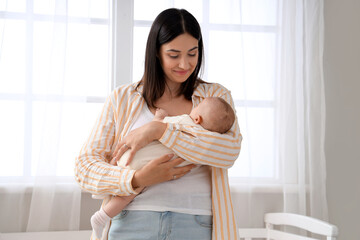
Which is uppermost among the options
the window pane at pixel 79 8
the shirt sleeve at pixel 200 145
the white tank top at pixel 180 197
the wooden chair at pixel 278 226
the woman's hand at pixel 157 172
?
the window pane at pixel 79 8

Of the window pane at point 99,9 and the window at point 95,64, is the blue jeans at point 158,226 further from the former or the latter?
the window pane at point 99,9

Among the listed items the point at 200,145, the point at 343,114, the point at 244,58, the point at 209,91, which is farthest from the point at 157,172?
the point at 343,114

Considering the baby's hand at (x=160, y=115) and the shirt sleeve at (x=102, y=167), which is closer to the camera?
the shirt sleeve at (x=102, y=167)

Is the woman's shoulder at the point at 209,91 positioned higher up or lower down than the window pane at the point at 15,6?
lower down

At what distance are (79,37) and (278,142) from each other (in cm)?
133

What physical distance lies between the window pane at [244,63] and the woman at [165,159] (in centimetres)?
89

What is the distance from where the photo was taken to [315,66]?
7.92ft

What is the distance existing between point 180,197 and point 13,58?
1.45 metres

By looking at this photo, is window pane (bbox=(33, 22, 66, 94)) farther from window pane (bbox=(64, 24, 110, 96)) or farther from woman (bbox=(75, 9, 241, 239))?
woman (bbox=(75, 9, 241, 239))

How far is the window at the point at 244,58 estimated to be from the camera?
2.35 m

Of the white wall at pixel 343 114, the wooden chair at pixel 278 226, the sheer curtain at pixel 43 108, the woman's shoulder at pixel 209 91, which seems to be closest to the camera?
the woman's shoulder at pixel 209 91

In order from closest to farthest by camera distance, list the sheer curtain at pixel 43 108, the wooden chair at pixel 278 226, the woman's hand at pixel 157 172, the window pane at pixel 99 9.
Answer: the woman's hand at pixel 157 172 < the wooden chair at pixel 278 226 < the sheer curtain at pixel 43 108 < the window pane at pixel 99 9

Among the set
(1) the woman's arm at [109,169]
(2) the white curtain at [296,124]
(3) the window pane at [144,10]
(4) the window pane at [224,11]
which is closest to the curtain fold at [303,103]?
(2) the white curtain at [296,124]

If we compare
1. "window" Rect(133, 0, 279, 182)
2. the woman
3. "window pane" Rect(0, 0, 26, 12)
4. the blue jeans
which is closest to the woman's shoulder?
the woman
